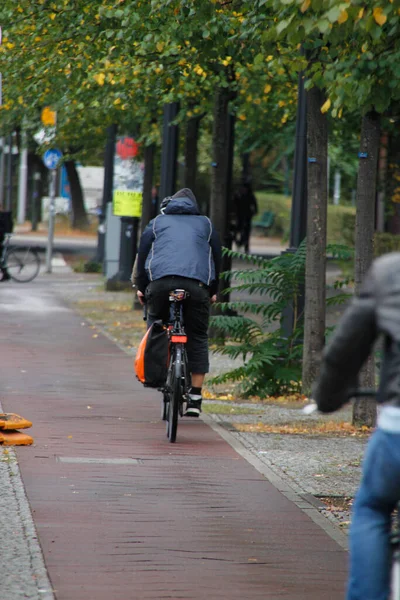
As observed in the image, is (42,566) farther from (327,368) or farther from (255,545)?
(327,368)

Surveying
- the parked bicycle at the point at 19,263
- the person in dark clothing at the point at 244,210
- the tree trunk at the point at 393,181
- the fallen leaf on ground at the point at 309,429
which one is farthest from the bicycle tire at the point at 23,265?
the fallen leaf on ground at the point at 309,429

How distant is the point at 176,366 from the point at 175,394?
8.9 inches

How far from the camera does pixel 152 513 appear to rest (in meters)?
6.79

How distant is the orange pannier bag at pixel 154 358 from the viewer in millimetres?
9211

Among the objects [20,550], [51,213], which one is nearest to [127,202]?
[51,213]

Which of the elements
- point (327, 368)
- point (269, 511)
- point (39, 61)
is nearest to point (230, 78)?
point (39, 61)

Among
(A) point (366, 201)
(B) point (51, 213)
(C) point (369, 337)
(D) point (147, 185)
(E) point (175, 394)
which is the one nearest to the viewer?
(C) point (369, 337)

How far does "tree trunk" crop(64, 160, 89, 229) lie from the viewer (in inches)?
1966

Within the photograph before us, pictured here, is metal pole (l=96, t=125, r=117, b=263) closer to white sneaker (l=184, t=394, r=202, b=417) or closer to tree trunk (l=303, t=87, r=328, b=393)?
tree trunk (l=303, t=87, r=328, b=393)

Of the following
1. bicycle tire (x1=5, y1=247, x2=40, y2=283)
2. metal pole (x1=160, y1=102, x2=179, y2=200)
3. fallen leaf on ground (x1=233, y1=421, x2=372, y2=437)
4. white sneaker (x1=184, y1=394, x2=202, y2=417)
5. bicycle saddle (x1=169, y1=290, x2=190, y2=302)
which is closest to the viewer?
bicycle saddle (x1=169, y1=290, x2=190, y2=302)

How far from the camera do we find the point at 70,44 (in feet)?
40.5

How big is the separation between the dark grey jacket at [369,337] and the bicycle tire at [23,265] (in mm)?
22620

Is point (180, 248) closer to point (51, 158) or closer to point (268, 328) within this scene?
point (268, 328)

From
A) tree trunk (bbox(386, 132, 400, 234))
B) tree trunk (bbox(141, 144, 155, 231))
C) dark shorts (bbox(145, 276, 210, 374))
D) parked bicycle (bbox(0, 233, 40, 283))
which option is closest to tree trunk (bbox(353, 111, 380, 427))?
dark shorts (bbox(145, 276, 210, 374))
